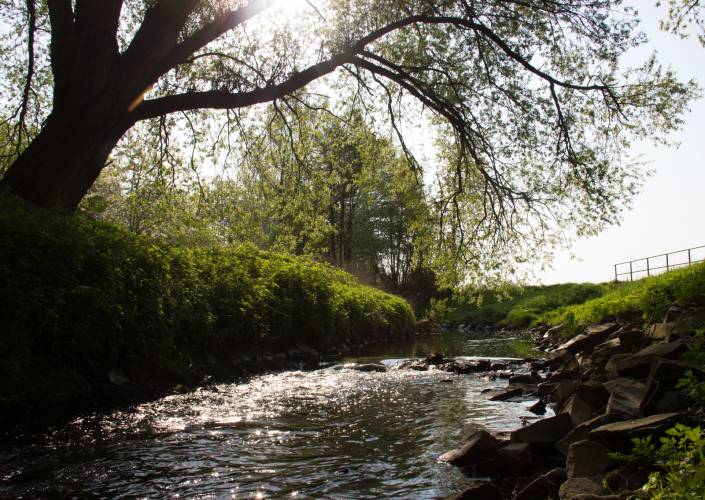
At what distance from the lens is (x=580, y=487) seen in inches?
142

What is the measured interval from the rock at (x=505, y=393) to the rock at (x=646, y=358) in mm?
3247

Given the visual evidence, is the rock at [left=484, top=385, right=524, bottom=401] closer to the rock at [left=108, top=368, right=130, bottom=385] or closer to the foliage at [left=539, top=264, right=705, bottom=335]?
the foliage at [left=539, top=264, right=705, bottom=335]

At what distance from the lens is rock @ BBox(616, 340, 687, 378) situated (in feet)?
18.0

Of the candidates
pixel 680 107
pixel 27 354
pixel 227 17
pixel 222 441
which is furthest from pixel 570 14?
pixel 27 354

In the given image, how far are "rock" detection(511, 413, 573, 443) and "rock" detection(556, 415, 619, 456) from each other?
0.21 meters

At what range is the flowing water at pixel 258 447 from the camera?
445 centimetres

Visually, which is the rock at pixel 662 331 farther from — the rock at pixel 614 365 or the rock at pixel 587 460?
the rock at pixel 587 460

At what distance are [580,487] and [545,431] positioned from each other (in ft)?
5.14

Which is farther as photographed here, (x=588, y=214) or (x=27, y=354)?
(x=588, y=214)

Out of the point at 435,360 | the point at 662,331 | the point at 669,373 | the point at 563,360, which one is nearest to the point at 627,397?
the point at 669,373

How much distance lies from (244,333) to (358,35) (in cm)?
864

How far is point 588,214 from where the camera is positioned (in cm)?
1362

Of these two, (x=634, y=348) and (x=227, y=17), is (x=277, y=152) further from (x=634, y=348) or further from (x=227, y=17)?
(x=634, y=348)

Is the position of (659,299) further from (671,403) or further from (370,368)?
(671,403)
